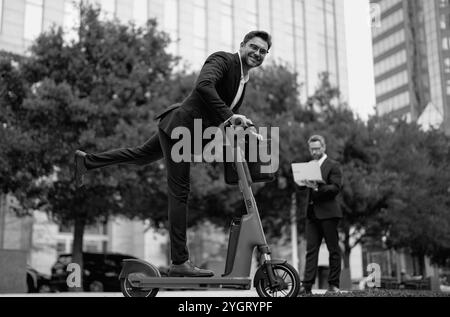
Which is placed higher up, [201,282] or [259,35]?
[259,35]

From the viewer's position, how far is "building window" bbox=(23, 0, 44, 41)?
30.8m

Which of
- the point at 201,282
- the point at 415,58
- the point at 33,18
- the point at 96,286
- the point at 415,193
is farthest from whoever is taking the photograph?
the point at 415,58

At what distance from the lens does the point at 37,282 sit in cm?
1950

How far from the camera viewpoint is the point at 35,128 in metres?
17.6

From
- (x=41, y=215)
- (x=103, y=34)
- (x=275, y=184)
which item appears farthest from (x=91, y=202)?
(x=41, y=215)

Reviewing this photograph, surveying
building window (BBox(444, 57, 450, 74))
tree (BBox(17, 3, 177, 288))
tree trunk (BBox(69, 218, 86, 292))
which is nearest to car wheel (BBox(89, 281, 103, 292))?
tree trunk (BBox(69, 218, 86, 292))

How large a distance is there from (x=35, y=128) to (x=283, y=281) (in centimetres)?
1532

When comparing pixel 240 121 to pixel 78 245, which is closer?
pixel 240 121

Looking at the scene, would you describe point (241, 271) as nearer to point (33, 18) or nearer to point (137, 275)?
point (137, 275)

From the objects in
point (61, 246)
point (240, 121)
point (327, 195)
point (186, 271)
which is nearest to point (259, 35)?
point (240, 121)

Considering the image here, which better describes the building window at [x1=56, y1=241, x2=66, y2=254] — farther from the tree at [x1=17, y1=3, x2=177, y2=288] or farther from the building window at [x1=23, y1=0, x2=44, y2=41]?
the tree at [x1=17, y1=3, x2=177, y2=288]

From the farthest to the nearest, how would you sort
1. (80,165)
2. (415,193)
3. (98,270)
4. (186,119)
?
(415,193)
(98,270)
(80,165)
(186,119)

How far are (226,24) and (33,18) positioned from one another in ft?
52.2
